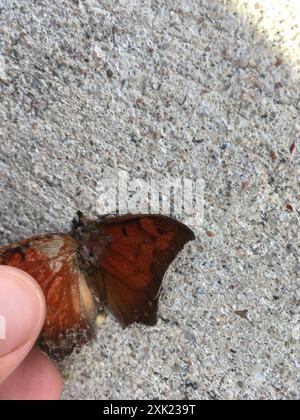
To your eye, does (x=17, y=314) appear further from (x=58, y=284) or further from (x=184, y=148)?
(x=184, y=148)

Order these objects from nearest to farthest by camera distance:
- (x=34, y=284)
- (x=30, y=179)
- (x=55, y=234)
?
(x=34, y=284)
(x=55, y=234)
(x=30, y=179)

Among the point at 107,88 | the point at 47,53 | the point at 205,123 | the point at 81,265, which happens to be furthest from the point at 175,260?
the point at 47,53

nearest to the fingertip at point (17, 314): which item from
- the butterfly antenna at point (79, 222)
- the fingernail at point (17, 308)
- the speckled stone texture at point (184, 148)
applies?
the fingernail at point (17, 308)

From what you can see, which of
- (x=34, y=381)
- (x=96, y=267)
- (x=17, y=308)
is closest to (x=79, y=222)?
(x=96, y=267)

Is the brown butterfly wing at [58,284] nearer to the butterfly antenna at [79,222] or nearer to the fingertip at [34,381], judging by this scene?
the butterfly antenna at [79,222]

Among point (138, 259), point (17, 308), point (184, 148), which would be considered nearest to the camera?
A: point (17, 308)

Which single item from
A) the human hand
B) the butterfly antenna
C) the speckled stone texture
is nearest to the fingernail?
the human hand
